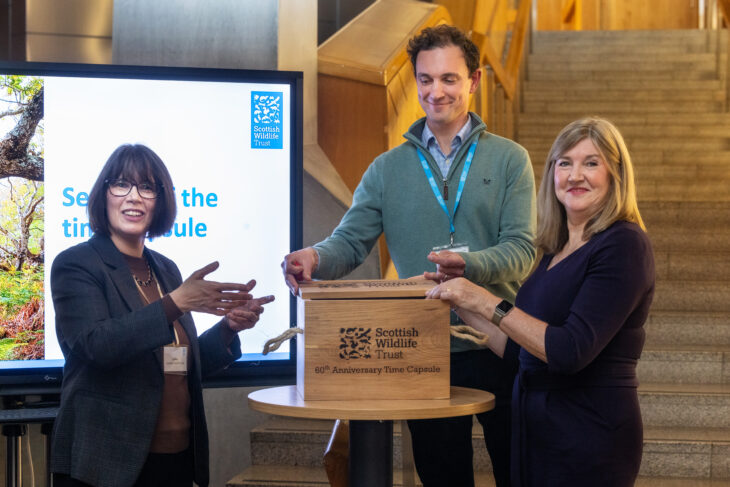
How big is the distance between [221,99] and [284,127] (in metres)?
0.23

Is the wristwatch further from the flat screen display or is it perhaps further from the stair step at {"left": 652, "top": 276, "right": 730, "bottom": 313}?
the stair step at {"left": 652, "top": 276, "right": 730, "bottom": 313}

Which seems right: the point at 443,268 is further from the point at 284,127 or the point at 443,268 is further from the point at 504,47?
the point at 504,47

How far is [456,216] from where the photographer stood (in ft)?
8.04

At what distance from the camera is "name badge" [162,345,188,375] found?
7.29 ft

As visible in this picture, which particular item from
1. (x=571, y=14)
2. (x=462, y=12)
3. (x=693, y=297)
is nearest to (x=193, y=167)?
(x=693, y=297)

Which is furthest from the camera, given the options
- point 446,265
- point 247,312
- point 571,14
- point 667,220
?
point 571,14

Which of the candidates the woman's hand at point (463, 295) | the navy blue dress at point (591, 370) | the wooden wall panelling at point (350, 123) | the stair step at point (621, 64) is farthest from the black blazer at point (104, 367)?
the stair step at point (621, 64)

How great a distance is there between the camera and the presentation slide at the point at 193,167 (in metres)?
2.90

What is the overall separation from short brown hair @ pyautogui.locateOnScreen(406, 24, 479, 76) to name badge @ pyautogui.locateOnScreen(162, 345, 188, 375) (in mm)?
1007

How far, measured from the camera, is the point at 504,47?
7781 millimetres

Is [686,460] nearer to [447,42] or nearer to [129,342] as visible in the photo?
[447,42]

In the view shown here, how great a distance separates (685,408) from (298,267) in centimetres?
213

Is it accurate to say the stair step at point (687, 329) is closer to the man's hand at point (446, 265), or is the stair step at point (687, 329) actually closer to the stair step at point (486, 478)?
the stair step at point (486, 478)

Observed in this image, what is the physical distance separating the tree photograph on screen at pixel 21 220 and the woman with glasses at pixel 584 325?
1.47 meters
